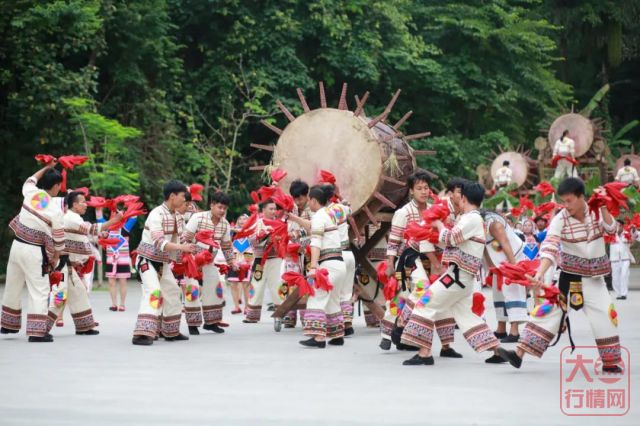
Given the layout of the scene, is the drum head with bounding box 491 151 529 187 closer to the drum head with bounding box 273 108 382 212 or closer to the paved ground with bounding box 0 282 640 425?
the drum head with bounding box 273 108 382 212

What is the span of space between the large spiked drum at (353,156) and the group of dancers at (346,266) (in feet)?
1.33

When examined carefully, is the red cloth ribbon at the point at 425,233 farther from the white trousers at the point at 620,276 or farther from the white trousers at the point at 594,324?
the white trousers at the point at 620,276

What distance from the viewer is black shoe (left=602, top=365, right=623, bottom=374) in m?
8.62

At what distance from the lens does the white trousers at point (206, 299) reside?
12.5 meters

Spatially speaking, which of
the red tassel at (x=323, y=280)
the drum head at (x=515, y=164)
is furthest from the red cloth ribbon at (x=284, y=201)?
the drum head at (x=515, y=164)

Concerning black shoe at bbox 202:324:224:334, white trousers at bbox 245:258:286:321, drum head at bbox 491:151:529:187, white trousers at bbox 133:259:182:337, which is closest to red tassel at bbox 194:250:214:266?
white trousers at bbox 133:259:182:337

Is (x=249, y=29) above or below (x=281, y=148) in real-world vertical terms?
above

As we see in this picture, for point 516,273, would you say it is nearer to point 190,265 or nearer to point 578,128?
point 190,265

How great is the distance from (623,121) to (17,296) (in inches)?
1313

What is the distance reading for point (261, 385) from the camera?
8.19 metres

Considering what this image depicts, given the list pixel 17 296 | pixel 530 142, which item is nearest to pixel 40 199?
pixel 17 296

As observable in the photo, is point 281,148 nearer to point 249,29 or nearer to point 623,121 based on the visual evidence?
point 249,29

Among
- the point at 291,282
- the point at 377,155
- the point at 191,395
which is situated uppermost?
the point at 377,155

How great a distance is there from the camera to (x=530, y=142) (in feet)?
120
